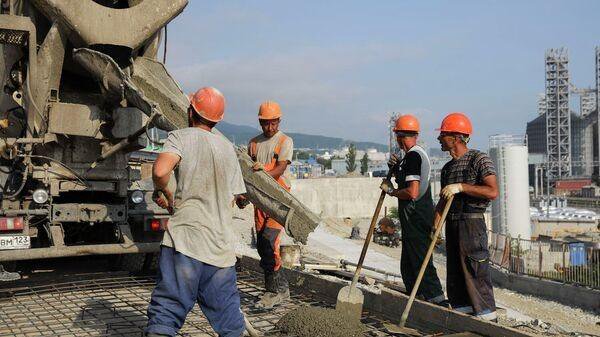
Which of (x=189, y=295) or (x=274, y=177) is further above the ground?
(x=274, y=177)

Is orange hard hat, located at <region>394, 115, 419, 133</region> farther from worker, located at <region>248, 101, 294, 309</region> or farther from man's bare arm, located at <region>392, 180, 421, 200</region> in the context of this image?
worker, located at <region>248, 101, 294, 309</region>

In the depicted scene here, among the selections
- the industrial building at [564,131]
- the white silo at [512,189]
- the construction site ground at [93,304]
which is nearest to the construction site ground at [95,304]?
the construction site ground at [93,304]

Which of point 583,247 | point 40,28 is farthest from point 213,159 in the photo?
point 583,247

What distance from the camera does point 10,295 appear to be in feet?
20.9

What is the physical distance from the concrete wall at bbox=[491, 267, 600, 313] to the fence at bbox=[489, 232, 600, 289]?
0.15 metres

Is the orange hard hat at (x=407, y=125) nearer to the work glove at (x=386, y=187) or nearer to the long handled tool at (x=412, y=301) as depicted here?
the work glove at (x=386, y=187)

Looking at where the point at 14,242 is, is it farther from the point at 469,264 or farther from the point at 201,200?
the point at 469,264

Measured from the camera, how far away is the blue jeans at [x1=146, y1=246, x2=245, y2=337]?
3.81 metres

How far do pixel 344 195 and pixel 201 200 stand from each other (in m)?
39.3

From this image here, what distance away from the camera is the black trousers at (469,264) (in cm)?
506

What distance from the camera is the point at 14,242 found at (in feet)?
20.4

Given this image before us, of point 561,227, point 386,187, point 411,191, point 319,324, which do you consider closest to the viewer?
point 319,324

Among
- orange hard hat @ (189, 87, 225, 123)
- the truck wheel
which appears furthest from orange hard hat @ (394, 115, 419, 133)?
the truck wheel

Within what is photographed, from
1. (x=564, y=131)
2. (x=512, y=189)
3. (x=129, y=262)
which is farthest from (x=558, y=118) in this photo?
(x=129, y=262)
